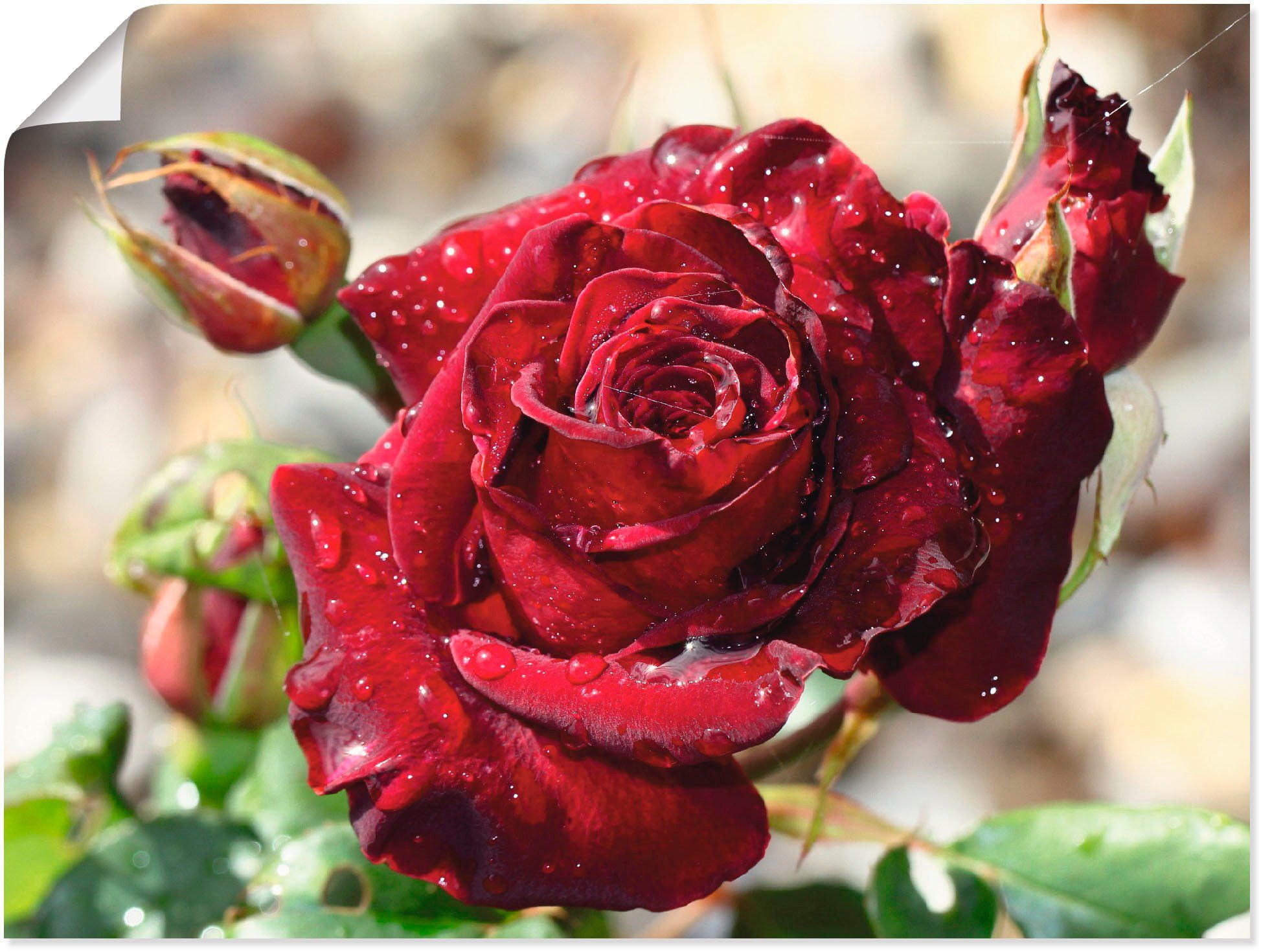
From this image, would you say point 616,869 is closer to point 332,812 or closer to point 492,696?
point 492,696

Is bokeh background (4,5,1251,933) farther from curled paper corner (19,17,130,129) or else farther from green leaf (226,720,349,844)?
green leaf (226,720,349,844)

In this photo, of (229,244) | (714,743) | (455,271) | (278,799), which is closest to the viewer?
(714,743)

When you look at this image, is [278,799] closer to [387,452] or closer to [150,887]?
[150,887]

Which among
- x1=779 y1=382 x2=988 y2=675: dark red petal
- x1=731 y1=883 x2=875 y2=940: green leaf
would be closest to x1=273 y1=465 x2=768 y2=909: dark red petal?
x1=779 y1=382 x2=988 y2=675: dark red petal

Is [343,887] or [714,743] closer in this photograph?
[714,743]

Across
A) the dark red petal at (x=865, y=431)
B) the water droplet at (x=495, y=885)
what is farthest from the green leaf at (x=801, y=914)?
the dark red petal at (x=865, y=431)

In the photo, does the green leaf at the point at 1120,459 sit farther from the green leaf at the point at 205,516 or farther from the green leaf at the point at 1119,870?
the green leaf at the point at 205,516

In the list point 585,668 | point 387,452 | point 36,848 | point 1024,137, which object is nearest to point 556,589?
point 585,668
